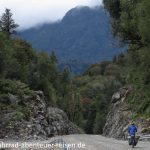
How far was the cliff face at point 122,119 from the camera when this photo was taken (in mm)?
49594

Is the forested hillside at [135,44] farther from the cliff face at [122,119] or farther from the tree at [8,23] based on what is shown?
the tree at [8,23]

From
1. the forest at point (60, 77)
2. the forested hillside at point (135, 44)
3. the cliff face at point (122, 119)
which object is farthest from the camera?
the forest at point (60, 77)

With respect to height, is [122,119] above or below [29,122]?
above

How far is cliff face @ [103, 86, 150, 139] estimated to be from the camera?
49.6 metres

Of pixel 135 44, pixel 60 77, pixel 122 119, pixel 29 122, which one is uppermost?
pixel 135 44

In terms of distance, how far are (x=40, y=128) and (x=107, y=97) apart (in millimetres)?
76958

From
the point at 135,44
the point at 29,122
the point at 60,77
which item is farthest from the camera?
the point at 60,77

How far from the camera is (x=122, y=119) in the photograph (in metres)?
58.7

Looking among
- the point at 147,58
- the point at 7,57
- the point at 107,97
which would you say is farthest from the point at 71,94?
the point at 147,58

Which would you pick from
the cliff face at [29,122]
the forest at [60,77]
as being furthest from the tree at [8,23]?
the cliff face at [29,122]

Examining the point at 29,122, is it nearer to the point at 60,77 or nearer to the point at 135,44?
the point at 135,44

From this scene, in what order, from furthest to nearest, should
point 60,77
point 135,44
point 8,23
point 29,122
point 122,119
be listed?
point 60,77 < point 8,23 < point 135,44 < point 122,119 < point 29,122

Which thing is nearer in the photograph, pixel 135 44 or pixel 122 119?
pixel 122 119

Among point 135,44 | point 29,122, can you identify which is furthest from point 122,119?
point 29,122
